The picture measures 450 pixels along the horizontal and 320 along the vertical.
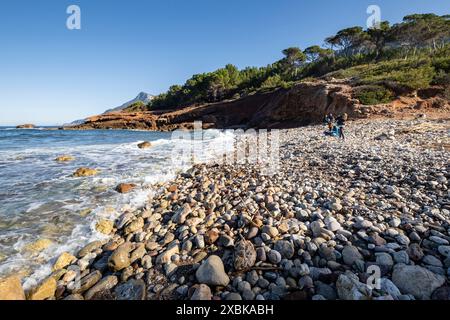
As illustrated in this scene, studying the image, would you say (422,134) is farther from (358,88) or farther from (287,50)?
(287,50)

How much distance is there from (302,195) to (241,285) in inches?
113

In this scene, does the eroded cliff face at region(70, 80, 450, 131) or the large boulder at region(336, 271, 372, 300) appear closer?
the large boulder at region(336, 271, 372, 300)

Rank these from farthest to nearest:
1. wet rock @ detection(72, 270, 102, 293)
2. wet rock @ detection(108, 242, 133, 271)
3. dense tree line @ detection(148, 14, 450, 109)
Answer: dense tree line @ detection(148, 14, 450, 109) → wet rock @ detection(108, 242, 133, 271) → wet rock @ detection(72, 270, 102, 293)

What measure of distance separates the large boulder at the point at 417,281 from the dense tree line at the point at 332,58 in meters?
23.5

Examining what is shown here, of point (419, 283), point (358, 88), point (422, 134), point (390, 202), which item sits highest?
point (358, 88)

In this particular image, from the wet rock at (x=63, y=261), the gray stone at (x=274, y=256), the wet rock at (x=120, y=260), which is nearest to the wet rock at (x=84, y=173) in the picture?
the wet rock at (x=63, y=261)

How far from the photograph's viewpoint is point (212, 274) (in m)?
2.62

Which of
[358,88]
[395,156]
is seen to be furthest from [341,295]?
[358,88]

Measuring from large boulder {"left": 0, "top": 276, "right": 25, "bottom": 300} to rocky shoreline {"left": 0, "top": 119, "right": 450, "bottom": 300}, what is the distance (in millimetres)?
12

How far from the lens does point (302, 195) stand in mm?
4859

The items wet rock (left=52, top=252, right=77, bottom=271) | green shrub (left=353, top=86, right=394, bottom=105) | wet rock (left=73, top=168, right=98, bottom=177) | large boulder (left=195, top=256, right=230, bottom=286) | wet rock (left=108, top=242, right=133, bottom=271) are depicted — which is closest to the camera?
large boulder (left=195, top=256, right=230, bottom=286)

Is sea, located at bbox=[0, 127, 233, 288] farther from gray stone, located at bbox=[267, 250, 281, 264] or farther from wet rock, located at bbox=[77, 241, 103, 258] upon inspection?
gray stone, located at bbox=[267, 250, 281, 264]

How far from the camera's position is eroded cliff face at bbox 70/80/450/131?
57.8 ft

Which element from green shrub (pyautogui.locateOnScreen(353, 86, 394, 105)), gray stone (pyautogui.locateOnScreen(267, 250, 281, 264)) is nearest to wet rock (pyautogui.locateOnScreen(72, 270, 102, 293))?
gray stone (pyautogui.locateOnScreen(267, 250, 281, 264))
